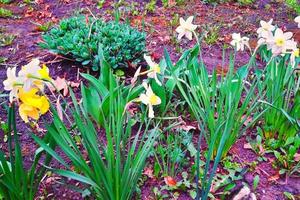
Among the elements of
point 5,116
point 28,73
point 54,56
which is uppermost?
point 28,73

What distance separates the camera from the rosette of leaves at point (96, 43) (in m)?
2.74

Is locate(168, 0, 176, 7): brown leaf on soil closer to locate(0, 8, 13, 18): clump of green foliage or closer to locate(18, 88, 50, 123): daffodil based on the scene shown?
locate(0, 8, 13, 18): clump of green foliage

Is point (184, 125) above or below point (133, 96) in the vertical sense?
below

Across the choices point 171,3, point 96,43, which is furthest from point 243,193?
point 171,3

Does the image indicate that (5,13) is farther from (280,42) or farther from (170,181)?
(280,42)

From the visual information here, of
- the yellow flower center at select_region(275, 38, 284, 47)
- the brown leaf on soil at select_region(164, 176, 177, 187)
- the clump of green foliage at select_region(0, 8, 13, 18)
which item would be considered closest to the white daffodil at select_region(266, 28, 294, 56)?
the yellow flower center at select_region(275, 38, 284, 47)

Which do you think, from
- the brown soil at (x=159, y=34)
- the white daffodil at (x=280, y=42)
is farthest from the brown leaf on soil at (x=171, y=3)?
the white daffodil at (x=280, y=42)

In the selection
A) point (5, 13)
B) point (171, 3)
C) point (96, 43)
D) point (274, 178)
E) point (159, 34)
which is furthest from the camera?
point (171, 3)

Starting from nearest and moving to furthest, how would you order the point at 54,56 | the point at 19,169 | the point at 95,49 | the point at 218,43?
the point at 19,169 < the point at 95,49 < the point at 54,56 < the point at 218,43

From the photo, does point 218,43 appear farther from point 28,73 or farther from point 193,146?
point 28,73

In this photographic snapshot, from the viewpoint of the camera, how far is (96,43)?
2773 mm

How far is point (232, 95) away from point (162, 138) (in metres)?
0.47

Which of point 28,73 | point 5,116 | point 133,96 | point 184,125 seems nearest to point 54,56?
point 5,116

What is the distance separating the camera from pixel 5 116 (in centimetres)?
237
